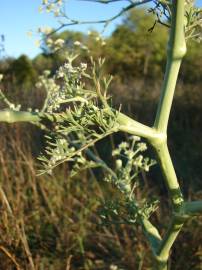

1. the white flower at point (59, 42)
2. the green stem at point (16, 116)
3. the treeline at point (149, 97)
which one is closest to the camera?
the green stem at point (16, 116)

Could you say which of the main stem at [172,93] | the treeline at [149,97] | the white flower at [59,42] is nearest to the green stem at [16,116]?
the main stem at [172,93]

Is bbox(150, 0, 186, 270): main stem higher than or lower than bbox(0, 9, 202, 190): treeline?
higher

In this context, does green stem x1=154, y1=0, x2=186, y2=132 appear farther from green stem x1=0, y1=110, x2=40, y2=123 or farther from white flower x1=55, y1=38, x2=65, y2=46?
white flower x1=55, y1=38, x2=65, y2=46

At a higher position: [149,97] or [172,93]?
[172,93]

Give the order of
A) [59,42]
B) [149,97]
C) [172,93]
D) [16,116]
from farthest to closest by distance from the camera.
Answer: [149,97] < [59,42] < [172,93] < [16,116]

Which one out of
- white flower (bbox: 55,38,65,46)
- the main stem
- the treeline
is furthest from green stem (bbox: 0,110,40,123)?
white flower (bbox: 55,38,65,46)

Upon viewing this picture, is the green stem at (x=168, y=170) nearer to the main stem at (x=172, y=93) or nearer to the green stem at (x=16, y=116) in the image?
the main stem at (x=172, y=93)

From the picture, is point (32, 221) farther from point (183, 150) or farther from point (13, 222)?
point (183, 150)

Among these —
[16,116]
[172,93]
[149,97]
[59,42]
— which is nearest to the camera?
[16,116]

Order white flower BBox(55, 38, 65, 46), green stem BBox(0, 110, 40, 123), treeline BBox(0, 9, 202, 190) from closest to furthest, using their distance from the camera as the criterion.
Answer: green stem BBox(0, 110, 40, 123) → white flower BBox(55, 38, 65, 46) → treeline BBox(0, 9, 202, 190)

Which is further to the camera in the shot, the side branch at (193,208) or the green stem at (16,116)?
the side branch at (193,208)

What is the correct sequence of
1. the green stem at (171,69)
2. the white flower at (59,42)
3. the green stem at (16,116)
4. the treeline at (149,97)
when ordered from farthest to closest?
the treeline at (149,97) → the white flower at (59,42) → the green stem at (171,69) → the green stem at (16,116)

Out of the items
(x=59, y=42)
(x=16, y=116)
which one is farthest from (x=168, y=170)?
(x=59, y=42)

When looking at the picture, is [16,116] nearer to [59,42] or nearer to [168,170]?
[168,170]
